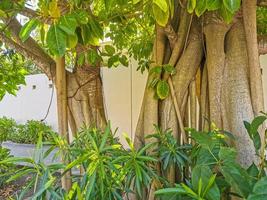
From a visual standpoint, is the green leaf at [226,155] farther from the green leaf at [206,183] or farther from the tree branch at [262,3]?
the tree branch at [262,3]

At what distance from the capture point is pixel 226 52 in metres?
1.89

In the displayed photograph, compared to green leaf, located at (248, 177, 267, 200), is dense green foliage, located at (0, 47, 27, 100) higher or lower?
higher

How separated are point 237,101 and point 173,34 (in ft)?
1.89

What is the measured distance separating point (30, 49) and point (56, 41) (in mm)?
1325

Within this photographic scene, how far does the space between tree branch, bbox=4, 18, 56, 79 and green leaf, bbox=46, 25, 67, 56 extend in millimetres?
1241

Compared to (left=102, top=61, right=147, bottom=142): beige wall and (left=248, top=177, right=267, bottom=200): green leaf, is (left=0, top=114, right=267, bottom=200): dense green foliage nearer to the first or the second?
(left=248, top=177, right=267, bottom=200): green leaf

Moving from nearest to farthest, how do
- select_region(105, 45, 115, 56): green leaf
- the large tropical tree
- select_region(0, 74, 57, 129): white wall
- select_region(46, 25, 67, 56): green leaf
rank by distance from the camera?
select_region(46, 25, 67, 56): green leaf, the large tropical tree, select_region(105, 45, 115, 56): green leaf, select_region(0, 74, 57, 129): white wall

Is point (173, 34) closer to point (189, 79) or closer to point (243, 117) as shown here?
point (189, 79)

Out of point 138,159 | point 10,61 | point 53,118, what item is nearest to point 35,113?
point 53,118


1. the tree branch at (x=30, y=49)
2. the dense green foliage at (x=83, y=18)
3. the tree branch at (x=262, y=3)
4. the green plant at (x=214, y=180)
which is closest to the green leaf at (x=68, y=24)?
the dense green foliage at (x=83, y=18)

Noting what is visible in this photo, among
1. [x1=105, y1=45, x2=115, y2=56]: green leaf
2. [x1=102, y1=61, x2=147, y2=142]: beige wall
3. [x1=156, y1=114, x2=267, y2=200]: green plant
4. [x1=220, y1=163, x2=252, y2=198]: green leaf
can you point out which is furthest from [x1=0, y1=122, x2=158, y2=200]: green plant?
[x1=102, y1=61, x2=147, y2=142]: beige wall

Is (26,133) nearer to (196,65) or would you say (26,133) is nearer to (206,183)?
(196,65)

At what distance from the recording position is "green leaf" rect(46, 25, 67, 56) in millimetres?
1104

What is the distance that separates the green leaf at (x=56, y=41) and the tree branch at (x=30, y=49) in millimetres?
1241
